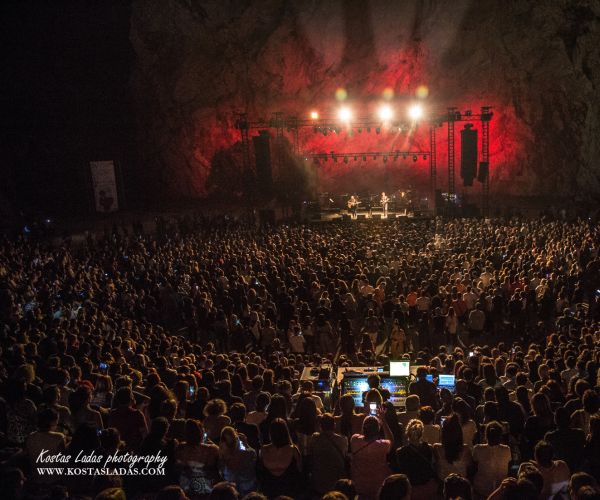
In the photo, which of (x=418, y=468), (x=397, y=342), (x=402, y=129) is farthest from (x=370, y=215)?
(x=418, y=468)

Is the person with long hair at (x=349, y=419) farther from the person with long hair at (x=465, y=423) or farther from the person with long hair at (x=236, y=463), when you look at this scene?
the person with long hair at (x=236, y=463)

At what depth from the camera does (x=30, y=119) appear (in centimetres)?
3372

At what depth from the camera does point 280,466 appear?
4.64 metres

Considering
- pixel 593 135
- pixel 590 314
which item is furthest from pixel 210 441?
pixel 593 135

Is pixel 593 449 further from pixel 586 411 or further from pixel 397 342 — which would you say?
pixel 397 342

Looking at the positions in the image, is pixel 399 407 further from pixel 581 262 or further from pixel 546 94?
pixel 546 94

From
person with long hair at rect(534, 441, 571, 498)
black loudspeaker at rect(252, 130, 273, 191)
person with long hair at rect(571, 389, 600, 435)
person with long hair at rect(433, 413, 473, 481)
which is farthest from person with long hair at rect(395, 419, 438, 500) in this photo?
black loudspeaker at rect(252, 130, 273, 191)

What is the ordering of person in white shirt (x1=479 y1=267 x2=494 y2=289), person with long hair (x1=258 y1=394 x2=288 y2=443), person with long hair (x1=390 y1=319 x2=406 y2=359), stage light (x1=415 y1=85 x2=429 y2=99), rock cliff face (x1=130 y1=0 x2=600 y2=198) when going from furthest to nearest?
stage light (x1=415 y1=85 x2=429 y2=99), rock cliff face (x1=130 y1=0 x2=600 y2=198), person in white shirt (x1=479 y1=267 x2=494 y2=289), person with long hair (x1=390 y1=319 x2=406 y2=359), person with long hair (x1=258 y1=394 x2=288 y2=443)

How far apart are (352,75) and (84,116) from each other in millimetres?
17242

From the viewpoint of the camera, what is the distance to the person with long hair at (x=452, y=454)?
4.84 m

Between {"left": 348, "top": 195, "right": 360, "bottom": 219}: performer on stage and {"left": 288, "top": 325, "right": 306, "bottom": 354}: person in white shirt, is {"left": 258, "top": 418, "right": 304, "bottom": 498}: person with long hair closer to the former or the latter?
{"left": 288, "top": 325, "right": 306, "bottom": 354}: person in white shirt

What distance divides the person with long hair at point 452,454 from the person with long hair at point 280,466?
126cm

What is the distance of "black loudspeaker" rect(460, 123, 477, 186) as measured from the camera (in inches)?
1066

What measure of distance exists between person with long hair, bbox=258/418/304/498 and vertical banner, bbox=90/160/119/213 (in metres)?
27.3
